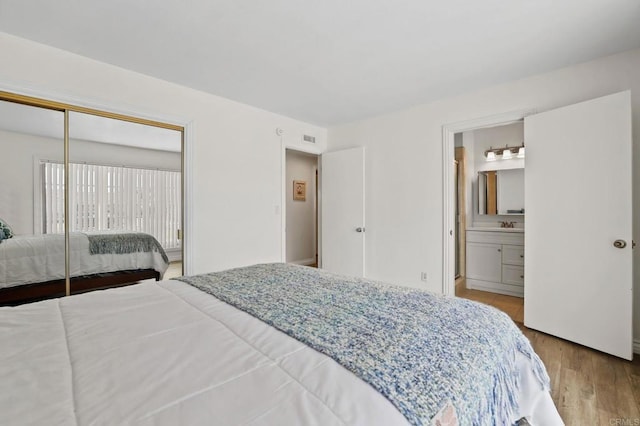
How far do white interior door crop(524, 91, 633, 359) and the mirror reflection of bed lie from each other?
135 inches

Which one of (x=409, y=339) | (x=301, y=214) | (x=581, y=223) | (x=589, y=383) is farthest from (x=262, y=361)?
(x=301, y=214)

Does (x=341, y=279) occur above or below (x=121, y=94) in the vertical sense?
below

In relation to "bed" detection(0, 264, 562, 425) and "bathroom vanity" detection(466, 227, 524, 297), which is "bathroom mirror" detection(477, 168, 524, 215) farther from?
"bed" detection(0, 264, 562, 425)

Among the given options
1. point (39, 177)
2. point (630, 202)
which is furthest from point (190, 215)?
point (630, 202)

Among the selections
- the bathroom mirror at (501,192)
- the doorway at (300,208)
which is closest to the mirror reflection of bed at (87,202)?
the doorway at (300,208)

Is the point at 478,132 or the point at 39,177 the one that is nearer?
the point at 39,177

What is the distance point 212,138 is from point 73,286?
1.82 meters

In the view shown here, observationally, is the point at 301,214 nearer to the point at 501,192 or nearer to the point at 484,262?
the point at 484,262

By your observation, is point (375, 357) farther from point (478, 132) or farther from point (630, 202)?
point (478, 132)

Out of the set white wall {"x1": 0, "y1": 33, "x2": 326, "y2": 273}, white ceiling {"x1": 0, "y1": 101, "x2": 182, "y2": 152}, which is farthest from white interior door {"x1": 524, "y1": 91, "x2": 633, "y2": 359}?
white ceiling {"x1": 0, "y1": 101, "x2": 182, "y2": 152}

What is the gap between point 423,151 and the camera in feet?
11.2

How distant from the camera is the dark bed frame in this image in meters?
2.15

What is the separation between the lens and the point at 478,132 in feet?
14.4

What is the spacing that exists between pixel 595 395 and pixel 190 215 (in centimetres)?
339
